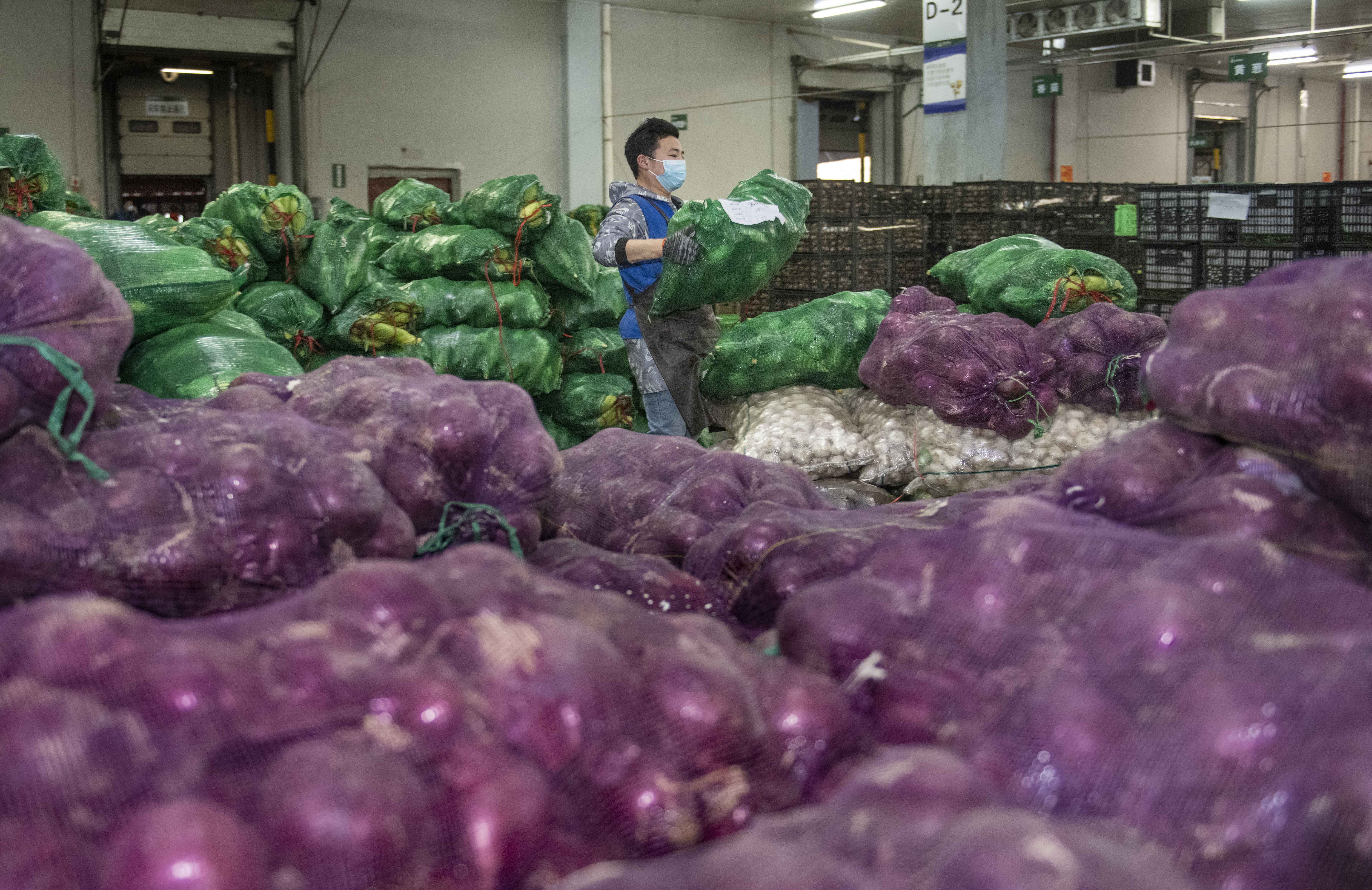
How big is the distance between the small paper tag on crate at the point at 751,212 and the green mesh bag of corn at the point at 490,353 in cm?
111

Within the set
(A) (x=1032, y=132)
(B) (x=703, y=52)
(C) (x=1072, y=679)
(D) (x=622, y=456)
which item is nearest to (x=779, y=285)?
(D) (x=622, y=456)

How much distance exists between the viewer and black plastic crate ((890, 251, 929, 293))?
24.0 feet

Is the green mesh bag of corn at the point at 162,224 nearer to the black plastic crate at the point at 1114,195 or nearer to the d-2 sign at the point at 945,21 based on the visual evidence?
the black plastic crate at the point at 1114,195

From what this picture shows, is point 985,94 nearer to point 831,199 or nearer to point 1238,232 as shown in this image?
point 831,199

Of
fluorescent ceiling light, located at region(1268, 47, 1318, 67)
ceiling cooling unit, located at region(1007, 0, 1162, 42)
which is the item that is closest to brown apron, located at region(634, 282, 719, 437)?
ceiling cooling unit, located at region(1007, 0, 1162, 42)

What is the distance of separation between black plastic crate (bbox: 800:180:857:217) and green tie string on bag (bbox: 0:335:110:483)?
6.06m

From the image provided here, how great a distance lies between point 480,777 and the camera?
0.89 meters

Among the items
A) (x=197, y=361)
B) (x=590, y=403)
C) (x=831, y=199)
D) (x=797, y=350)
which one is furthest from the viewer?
(x=831, y=199)

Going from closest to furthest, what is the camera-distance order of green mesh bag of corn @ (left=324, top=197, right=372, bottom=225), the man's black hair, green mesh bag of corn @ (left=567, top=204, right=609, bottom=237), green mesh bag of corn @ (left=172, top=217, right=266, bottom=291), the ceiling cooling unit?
green mesh bag of corn @ (left=172, top=217, right=266, bottom=291) < the man's black hair < green mesh bag of corn @ (left=324, top=197, right=372, bottom=225) < green mesh bag of corn @ (left=567, top=204, right=609, bottom=237) < the ceiling cooling unit

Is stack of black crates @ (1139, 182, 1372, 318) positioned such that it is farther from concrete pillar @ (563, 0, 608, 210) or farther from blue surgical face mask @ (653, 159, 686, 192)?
concrete pillar @ (563, 0, 608, 210)

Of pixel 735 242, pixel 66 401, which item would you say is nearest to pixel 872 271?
pixel 735 242

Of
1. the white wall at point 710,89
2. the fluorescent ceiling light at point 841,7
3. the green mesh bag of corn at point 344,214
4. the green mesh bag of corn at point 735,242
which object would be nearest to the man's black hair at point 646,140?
the green mesh bag of corn at point 735,242

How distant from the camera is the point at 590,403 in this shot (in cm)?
487

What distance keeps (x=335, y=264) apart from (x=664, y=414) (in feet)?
4.96
